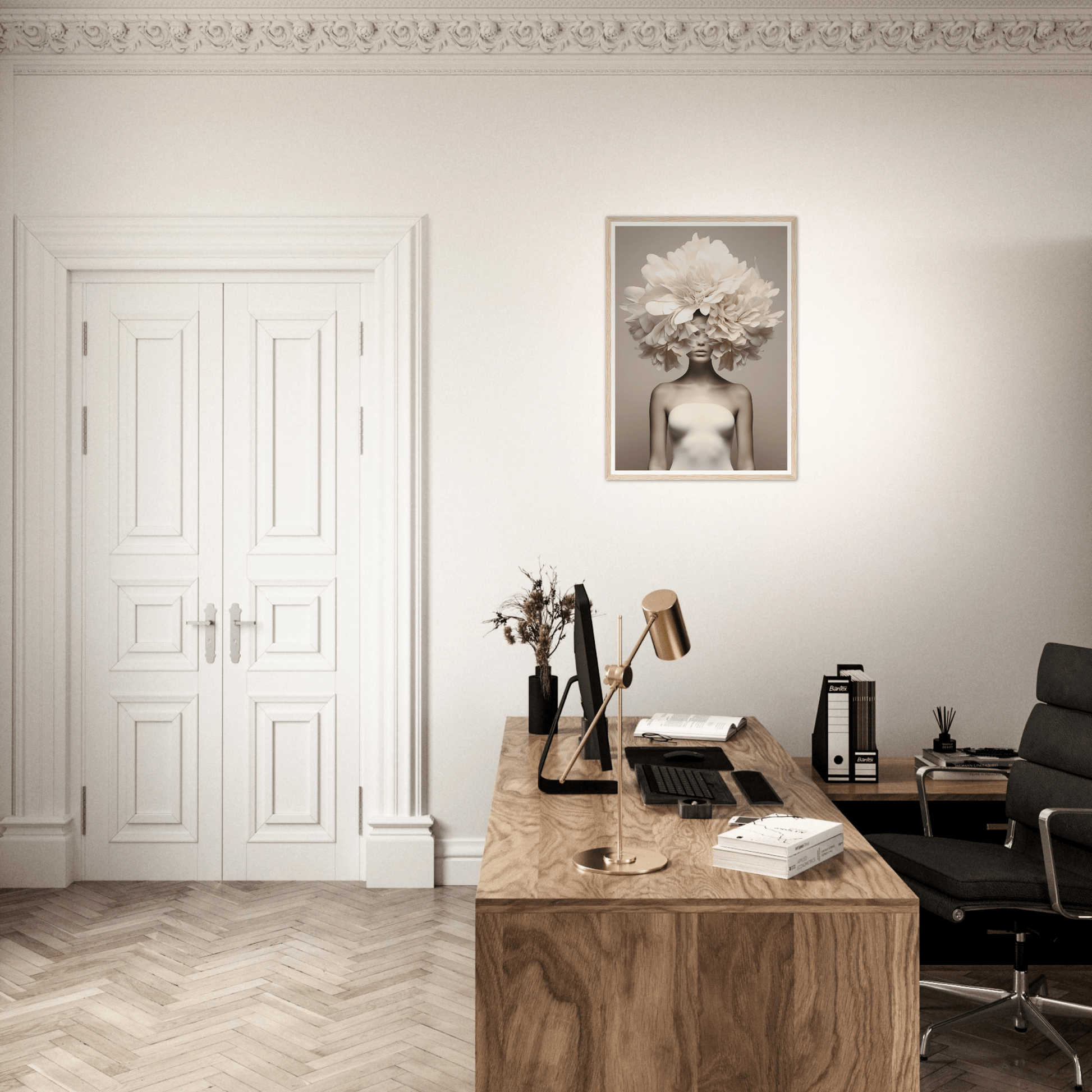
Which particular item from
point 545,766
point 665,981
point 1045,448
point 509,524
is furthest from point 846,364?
point 665,981

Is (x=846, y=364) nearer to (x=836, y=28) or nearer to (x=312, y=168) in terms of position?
(x=836, y=28)

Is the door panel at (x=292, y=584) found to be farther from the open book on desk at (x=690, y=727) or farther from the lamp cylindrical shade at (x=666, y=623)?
the lamp cylindrical shade at (x=666, y=623)

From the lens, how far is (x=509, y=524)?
389cm

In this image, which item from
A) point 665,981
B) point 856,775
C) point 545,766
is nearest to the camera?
point 665,981

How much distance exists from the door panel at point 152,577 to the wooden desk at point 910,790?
2432 mm

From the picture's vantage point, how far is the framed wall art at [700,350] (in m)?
3.86

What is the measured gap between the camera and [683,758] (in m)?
2.83

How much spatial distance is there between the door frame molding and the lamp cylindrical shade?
2099 mm

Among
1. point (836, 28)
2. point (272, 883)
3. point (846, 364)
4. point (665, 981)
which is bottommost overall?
point (272, 883)

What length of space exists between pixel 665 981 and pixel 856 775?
1.84 m

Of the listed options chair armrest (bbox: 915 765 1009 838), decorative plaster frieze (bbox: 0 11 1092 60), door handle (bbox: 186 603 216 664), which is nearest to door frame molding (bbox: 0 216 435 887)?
door handle (bbox: 186 603 216 664)

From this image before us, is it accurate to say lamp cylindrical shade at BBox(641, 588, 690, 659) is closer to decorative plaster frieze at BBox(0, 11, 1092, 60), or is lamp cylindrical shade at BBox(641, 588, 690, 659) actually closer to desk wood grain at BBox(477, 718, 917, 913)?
desk wood grain at BBox(477, 718, 917, 913)

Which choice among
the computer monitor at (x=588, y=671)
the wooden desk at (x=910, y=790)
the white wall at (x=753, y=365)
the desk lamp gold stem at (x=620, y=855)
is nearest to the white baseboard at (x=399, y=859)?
the white wall at (x=753, y=365)

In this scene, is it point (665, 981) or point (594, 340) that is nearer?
point (665, 981)
